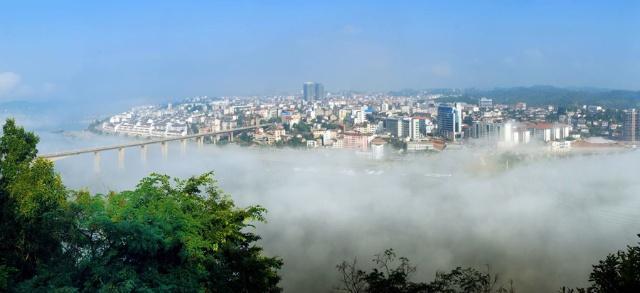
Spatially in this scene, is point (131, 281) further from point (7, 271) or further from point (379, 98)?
point (379, 98)

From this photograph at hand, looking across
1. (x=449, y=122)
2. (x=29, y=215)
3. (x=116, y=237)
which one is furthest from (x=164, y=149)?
(x=116, y=237)

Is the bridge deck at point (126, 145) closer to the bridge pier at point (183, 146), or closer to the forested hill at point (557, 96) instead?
the bridge pier at point (183, 146)

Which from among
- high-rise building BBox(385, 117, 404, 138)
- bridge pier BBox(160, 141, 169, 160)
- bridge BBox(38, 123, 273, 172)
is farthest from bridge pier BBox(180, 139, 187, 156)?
high-rise building BBox(385, 117, 404, 138)

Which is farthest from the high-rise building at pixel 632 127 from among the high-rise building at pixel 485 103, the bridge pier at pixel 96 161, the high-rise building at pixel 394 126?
the bridge pier at pixel 96 161

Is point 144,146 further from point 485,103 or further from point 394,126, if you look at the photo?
point 485,103

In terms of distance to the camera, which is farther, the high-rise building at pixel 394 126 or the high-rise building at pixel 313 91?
the high-rise building at pixel 313 91

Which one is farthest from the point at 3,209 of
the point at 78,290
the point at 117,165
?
the point at 117,165
